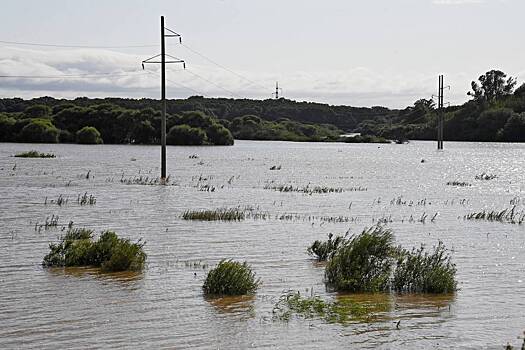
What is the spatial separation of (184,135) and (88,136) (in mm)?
16088

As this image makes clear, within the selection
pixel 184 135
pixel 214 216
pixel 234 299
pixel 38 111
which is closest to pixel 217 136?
pixel 184 135

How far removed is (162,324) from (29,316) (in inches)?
86.9

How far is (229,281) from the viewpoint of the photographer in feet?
49.6

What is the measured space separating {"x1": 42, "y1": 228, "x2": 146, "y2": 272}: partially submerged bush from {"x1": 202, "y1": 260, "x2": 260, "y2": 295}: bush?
2722 mm

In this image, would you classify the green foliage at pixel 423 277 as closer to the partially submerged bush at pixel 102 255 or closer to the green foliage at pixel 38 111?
the partially submerged bush at pixel 102 255

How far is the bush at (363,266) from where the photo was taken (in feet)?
51.9

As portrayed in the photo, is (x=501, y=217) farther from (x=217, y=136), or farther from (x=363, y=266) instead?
→ (x=217, y=136)

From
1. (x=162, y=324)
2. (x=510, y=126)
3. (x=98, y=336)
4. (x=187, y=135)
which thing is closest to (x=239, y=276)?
(x=162, y=324)

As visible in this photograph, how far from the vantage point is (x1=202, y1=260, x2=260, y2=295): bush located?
15.1 m

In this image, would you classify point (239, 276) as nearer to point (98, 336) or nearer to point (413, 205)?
point (98, 336)

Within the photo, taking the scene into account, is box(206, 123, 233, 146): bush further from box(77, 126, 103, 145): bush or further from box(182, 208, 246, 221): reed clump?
box(182, 208, 246, 221): reed clump

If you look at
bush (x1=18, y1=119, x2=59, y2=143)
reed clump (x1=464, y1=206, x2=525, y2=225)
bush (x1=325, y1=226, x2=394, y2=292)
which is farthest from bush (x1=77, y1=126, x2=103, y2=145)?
bush (x1=325, y1=226, x2=394, y2=292)

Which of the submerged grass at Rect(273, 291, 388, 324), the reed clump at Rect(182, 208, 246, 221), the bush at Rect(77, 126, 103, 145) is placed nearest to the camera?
the submerged grass at Rect(273, 291, 388, 324)

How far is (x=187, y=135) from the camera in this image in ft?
450
